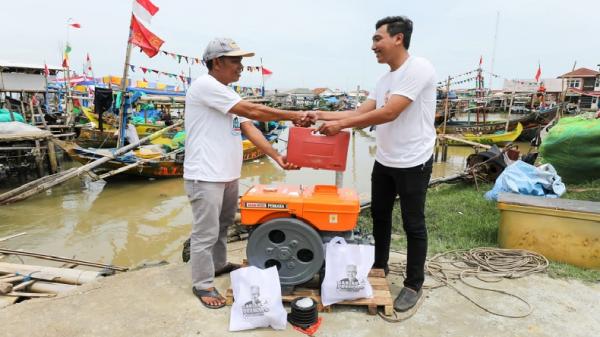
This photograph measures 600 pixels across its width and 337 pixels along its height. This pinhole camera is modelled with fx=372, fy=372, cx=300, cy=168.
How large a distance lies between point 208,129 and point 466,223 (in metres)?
3.58

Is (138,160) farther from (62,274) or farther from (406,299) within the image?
(406,299)

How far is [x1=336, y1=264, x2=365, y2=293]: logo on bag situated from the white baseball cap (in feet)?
5.53

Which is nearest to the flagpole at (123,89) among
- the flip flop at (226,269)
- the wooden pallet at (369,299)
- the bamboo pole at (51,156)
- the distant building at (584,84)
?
the bamboo pole at (51,156)

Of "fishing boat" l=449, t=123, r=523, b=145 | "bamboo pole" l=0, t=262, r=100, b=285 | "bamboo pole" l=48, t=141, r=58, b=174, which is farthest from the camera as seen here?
"fishing boat" l=449, t=123, r=523, b=145

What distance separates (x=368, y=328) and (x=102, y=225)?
759cm

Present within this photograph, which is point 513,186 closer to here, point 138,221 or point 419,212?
point 419,212

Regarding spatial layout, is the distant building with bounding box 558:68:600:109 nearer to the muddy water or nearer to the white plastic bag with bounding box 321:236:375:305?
the muddy water

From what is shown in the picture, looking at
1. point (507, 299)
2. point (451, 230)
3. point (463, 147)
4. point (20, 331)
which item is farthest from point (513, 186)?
point (463, 147)

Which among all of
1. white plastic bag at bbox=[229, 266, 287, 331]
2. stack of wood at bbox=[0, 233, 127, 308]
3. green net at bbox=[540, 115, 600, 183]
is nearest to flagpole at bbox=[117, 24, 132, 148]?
stack of wood at bbox=[0, 233, 127, 308]

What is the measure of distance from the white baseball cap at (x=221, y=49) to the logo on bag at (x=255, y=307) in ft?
5.33

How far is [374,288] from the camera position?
2756 mm

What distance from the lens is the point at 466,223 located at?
4695mm

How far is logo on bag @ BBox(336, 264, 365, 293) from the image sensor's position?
256cm

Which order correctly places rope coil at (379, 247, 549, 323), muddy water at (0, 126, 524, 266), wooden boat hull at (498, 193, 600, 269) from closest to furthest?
rope coil at (379, 247, 549, 323), wooden boat hull at (498, 193, 600, 269), muddy water at (0, 126, 524, 266)
